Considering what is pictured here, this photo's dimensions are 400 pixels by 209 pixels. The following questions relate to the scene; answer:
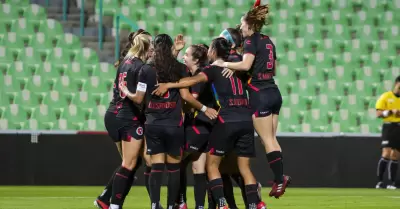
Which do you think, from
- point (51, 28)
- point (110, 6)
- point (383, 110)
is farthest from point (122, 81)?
point (110, 6)


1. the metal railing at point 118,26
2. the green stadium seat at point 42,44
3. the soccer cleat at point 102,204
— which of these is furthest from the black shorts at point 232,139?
the green stadium seat at point 42,44

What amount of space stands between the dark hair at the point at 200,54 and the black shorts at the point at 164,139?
1051 millimetres

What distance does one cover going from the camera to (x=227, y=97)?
8.94 metres

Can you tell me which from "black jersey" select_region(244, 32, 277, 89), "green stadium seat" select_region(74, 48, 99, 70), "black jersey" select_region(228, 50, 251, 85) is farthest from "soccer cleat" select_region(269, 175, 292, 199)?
"green stadium seat" select_region(74, 48, 99, 70)

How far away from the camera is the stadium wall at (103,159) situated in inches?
617

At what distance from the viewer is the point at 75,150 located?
15.8 metres

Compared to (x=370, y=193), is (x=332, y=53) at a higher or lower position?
higher

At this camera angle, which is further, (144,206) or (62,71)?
(62,71)

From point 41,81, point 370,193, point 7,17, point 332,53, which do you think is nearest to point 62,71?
point 41,81

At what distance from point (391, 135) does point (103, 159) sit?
526 cm

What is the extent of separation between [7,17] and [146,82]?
10.3 metres

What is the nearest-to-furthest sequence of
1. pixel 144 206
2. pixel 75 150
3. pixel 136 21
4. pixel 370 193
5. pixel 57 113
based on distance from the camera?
pixel 144 206 < pixel 370 193 < pixel 75 150 < pixel 57 113 < pixel 136 21

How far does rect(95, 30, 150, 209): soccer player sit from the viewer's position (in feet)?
30.3

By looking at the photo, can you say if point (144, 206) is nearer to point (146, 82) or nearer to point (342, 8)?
point (146, 82)
